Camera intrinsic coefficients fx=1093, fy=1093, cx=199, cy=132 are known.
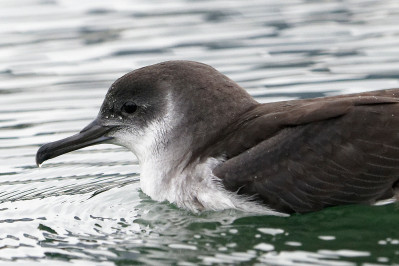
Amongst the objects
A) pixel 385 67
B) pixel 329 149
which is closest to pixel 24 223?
pixel 329 149

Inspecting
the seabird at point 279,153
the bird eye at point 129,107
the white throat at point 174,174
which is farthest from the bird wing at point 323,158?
the bird eye at point 129,107

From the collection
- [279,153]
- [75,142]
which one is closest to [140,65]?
[75,142]

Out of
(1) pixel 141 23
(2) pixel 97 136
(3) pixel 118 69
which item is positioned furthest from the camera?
(1) pixel 141 23

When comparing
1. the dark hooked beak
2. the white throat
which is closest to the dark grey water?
the white throat

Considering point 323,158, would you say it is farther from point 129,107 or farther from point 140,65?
point 140,65

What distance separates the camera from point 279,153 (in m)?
8.89

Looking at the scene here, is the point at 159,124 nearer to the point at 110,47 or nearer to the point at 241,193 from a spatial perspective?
the point at 241,193

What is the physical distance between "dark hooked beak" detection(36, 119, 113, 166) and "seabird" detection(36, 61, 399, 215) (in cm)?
78

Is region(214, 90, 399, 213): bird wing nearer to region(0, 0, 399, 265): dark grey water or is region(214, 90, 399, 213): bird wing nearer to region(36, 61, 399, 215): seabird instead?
region(36, 61, 399, 215): seabird

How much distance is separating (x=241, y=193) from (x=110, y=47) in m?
7.34

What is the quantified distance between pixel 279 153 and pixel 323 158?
36 centimetres

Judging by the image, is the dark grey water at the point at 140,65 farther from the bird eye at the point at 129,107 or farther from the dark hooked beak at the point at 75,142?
the bird eye at the point at 129,107

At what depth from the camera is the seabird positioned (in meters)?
8.82

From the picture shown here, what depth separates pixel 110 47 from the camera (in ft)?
52.2
